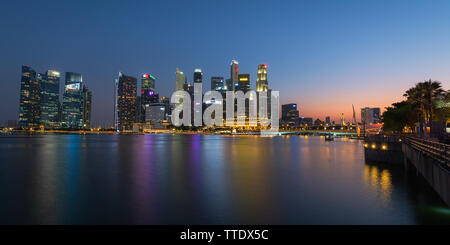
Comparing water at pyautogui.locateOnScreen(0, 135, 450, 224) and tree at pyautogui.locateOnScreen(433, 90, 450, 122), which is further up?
tree at pyautogui.locateOnScreen(433, 90, 450, 122)

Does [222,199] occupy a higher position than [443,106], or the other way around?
[443,106]

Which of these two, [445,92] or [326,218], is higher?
[445,92]

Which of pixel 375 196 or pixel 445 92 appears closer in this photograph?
pixel 375 196

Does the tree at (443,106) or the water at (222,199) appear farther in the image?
the tree at (443,106)

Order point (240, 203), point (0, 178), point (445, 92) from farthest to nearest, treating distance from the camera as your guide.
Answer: point (445, 92) → point (0, 178) → point (240, 203)

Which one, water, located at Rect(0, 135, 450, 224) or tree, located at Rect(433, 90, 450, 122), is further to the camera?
tree, located at Rect(433, 90, 450, 122)

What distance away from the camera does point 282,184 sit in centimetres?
2762

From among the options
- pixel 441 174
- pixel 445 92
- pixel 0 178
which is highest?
pixel 445 92

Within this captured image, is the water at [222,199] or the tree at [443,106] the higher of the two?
the tree at [443,106]

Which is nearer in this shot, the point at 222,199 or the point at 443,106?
the point at 222,199
